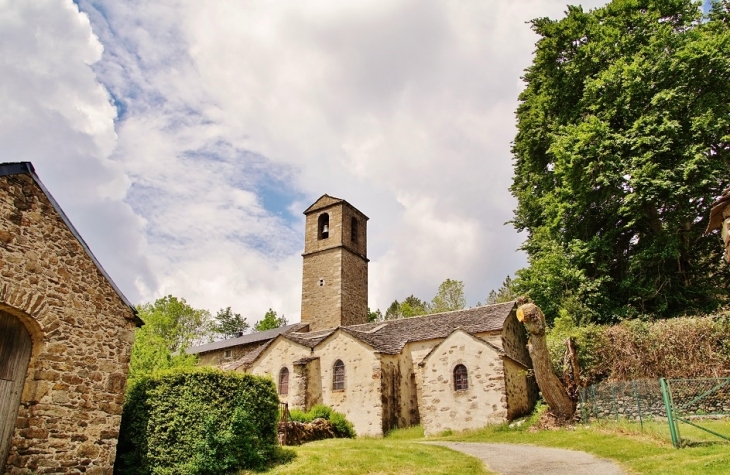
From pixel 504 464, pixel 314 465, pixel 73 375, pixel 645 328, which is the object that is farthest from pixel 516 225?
A: pixel 73 375

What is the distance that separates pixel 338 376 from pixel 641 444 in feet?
47.6

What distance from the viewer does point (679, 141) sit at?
19.3 m

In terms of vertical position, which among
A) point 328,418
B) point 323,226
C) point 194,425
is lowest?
point 328,418

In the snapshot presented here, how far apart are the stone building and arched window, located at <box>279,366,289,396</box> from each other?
48.2ft

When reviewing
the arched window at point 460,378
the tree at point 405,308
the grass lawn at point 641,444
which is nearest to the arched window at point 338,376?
the arched window at point 460,378

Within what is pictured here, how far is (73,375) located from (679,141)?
22.5 metres

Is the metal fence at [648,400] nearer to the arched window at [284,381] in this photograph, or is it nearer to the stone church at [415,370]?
the stone church at [415,370]

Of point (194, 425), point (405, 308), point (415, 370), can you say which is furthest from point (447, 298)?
point (194, 425)

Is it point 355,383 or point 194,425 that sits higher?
point 355,383

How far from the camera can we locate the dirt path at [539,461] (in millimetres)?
9758

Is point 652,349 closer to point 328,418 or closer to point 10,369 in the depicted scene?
point 328,418

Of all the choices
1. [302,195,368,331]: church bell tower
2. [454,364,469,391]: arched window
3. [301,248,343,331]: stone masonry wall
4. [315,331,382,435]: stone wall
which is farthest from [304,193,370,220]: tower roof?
[454,364,469,391]: arched window

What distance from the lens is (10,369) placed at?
9250 mm

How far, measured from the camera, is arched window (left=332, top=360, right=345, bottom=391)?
2306 cm
